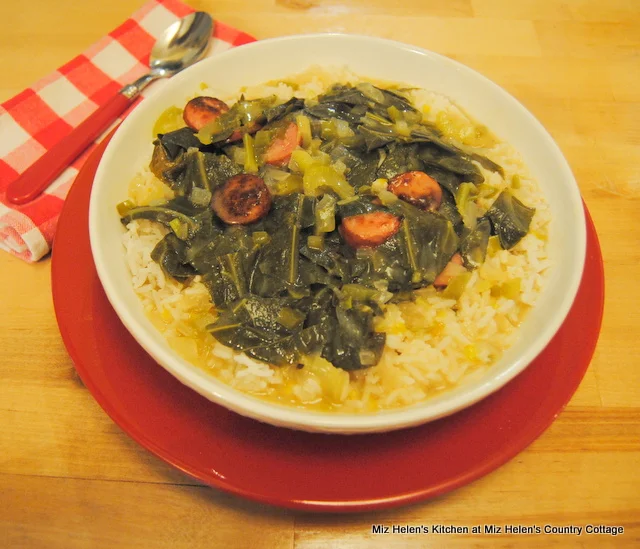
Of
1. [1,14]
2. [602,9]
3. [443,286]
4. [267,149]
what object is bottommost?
[602,9]

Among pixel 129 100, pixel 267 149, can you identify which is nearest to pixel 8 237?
pixel 129 100

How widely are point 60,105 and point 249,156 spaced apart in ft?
7.18

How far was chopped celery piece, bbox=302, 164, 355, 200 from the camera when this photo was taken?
10.7 ft

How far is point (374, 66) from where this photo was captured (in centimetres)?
441

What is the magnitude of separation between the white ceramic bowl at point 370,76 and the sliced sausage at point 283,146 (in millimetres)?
929

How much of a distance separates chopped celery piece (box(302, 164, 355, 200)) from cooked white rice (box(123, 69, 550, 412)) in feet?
2.61

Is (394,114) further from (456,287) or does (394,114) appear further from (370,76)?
(456,287)

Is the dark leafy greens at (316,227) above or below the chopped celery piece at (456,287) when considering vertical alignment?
above

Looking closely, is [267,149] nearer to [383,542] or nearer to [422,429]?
[422,429]

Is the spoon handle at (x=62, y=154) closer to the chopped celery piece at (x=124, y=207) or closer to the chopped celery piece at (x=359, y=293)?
the chopped celery piece at (x=124, y=207)

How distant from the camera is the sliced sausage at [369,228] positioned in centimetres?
303

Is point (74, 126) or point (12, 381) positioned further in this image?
point (74, 126)

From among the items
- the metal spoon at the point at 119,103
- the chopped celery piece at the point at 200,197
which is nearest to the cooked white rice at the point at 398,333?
the chopped celery piece at the point at 200,197

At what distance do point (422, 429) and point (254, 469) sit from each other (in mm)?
878
